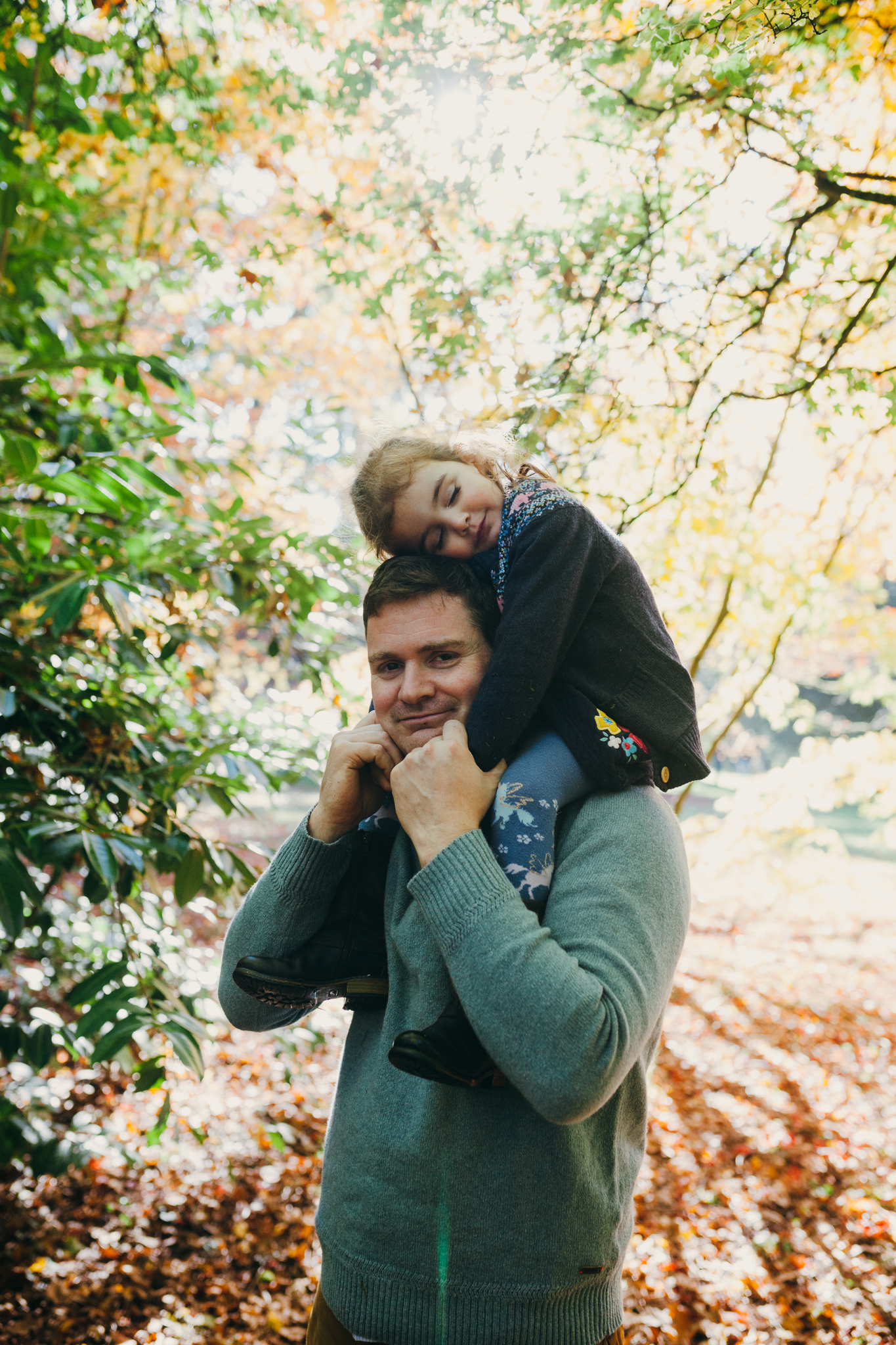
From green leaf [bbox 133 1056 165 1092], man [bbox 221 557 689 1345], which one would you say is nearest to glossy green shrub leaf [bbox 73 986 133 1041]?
green leaf [bbox 133 1056 165 1092]

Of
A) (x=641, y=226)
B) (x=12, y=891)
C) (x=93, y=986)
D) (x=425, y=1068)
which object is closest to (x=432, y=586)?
(x=425, y=1068)

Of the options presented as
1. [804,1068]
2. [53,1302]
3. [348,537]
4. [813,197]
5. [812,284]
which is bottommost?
[804,1068]

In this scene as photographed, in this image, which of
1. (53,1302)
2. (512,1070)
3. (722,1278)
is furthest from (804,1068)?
(512,1070)

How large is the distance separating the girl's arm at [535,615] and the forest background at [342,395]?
76cm

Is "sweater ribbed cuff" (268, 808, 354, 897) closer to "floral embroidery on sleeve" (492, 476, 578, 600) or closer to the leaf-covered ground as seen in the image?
"floral embroidery on sleeve" (492, 476, 578, 600)

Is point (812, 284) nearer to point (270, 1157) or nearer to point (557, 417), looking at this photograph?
point (557, 417)

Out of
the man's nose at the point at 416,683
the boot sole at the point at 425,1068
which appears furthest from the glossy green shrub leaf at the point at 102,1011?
the man's nose at the point at 416,683

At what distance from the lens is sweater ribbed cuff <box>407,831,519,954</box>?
3.74 ft

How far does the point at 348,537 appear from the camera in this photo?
2.42m

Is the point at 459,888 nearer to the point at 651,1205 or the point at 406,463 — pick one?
the point at 406,463

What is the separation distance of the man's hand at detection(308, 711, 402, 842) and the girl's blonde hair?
71 centimetres

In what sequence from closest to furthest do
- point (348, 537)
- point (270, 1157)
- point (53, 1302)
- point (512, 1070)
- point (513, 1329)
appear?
point (512, 1070) → point (513, 1329) → point (348, 537) → point (53, 1302) → point (270, 1157)

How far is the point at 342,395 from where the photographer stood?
316 cm

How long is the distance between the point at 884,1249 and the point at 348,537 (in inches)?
165
